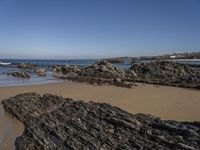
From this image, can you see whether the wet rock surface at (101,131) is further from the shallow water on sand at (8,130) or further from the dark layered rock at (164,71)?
the dark layered rock at (164,71)

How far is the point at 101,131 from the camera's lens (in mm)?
8758

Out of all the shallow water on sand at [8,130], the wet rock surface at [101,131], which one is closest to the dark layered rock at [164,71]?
the shallow water on sand at [8,130]

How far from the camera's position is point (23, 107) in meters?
13.4

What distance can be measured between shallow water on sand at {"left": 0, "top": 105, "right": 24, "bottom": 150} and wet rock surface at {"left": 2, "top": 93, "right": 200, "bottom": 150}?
0.30 metres

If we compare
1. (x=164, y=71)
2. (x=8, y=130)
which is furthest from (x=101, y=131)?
(x=164, y=71)

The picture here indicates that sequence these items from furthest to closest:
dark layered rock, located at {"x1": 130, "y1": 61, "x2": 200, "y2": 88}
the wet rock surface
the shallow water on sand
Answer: dark layered rock, located at {"x1": 130, "y1": 61, "x2": 200, "y2": 88}
the shallow water on sand
the wet rock surface

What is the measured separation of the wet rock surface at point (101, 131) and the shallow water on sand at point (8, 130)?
30 cm

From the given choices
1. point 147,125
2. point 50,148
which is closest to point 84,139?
point 50,148

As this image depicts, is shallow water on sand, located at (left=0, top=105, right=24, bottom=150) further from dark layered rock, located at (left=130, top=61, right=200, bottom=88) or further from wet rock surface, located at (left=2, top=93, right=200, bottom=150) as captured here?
dark layered rock, located at (left=130, top=61, right=200, bottom=88)

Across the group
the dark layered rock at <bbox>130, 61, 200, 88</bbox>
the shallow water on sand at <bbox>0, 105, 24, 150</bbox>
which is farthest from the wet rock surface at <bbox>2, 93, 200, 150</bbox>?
the dark layered rock at <bbox>130, 61, 200, 88</bbox>

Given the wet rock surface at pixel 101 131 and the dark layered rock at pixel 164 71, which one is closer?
the wet rock surface at pixel 101 131

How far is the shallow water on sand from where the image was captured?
29.8ft

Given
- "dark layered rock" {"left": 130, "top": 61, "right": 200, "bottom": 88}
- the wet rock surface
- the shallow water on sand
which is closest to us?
the wet rock surface

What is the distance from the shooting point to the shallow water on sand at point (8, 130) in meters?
9.09
